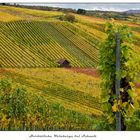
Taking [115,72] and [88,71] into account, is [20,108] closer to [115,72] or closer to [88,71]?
[88,71]

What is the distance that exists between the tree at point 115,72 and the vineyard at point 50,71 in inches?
6.8

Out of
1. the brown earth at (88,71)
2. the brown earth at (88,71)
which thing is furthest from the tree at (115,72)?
the brown earth at (88,71)

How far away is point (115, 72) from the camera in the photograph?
769 centimetres

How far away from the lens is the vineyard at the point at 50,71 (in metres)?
9.15

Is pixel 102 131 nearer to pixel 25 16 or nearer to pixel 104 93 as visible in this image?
pixel 104 93

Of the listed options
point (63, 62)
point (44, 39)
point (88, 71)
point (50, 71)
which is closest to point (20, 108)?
point (88, 71)

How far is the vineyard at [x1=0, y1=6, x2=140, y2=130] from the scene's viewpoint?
360 inches

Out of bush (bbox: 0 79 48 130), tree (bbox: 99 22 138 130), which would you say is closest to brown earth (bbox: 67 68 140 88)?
bush (bbox: 0 79 48 130)

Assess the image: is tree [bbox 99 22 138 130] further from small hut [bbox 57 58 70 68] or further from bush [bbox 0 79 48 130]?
small hut [bbox 57 58 70 68]

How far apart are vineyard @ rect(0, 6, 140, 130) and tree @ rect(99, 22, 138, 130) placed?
0.17 m

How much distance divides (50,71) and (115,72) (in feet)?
11.4

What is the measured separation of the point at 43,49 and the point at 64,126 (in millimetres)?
3558

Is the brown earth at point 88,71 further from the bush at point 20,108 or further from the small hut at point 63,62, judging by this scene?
the bush at point 20,108

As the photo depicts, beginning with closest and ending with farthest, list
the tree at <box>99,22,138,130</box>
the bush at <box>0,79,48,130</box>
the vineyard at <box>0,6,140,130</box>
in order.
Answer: the tree at <box>99,22,138,130</box> < the bush at <box>0,79,48,130</box> < the vineyard at <box>0,6,140,130</box>
